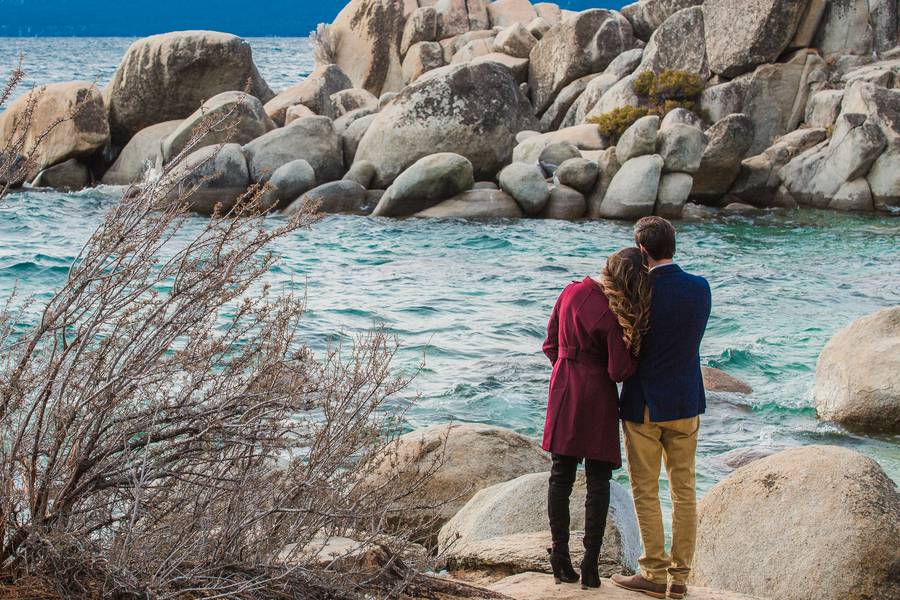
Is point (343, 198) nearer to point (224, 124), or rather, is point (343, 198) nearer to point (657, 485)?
point (224, 124)

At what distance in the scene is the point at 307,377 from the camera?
4.27 meters

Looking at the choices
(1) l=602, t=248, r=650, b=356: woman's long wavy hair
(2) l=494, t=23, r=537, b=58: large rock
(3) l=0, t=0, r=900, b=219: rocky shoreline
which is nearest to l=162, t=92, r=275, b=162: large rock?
(3) l=0, t=0, r=900, b=219: rocky shoreline

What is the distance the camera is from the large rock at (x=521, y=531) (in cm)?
531

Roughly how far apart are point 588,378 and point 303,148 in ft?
59.4

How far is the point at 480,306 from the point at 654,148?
834cm

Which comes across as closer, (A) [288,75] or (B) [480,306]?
(B) [480,306]

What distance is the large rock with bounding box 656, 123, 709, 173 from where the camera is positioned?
20.8 m

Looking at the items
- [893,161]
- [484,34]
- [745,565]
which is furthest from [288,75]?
[745,565]

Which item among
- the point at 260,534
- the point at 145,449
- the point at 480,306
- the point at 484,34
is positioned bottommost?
the point at 480,306

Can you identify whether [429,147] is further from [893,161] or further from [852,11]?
[852,11]

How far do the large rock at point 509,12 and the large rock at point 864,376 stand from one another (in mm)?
31382

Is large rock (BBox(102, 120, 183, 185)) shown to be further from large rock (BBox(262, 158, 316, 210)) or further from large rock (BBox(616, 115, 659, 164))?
large rock (BBox(616, 115, 659, 164))

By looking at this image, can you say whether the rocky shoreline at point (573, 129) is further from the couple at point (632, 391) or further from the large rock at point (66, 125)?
the couple at point (632, 391)

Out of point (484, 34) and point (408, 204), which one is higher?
point (484, 34)
